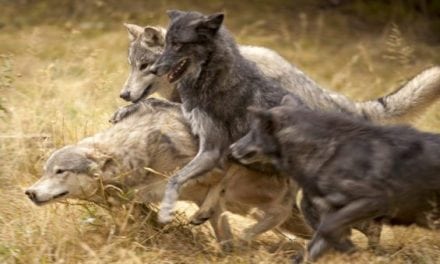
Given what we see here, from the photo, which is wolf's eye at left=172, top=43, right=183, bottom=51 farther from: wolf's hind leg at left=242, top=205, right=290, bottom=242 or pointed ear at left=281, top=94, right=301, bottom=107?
wolf's hind leg at left=242, top=205, right=290, bottom=242

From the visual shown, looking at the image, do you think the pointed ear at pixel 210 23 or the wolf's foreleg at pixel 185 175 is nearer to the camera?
the wolf's foreleg at pixel 185 175

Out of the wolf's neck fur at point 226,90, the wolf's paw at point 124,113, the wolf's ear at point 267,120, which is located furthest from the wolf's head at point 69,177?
the wolf's ear at point 267,120

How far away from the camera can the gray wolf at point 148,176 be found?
23.5ft

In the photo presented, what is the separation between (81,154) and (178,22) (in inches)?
45.5

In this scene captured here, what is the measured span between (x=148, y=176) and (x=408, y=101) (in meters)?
2.17

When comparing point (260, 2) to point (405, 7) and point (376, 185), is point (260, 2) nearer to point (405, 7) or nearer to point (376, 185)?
point (405, 7)

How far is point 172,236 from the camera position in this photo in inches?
286

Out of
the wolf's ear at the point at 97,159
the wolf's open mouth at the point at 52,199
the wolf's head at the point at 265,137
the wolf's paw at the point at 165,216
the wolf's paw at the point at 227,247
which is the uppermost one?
the wolf's head at the point at 265,137

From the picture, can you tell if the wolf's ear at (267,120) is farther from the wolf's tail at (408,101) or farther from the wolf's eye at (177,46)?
the wolf's tail at (408,101)

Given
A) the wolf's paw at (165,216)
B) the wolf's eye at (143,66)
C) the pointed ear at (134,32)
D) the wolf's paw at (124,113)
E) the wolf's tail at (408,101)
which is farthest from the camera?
the pointed ear at (134,32)

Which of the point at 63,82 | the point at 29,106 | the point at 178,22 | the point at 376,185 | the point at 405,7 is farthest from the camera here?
the point at 405,7

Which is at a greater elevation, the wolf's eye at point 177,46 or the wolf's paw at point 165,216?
the wolf's eye at point 177,46

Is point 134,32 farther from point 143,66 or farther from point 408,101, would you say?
point 408,101

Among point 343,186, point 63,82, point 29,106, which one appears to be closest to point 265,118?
point 343,186
